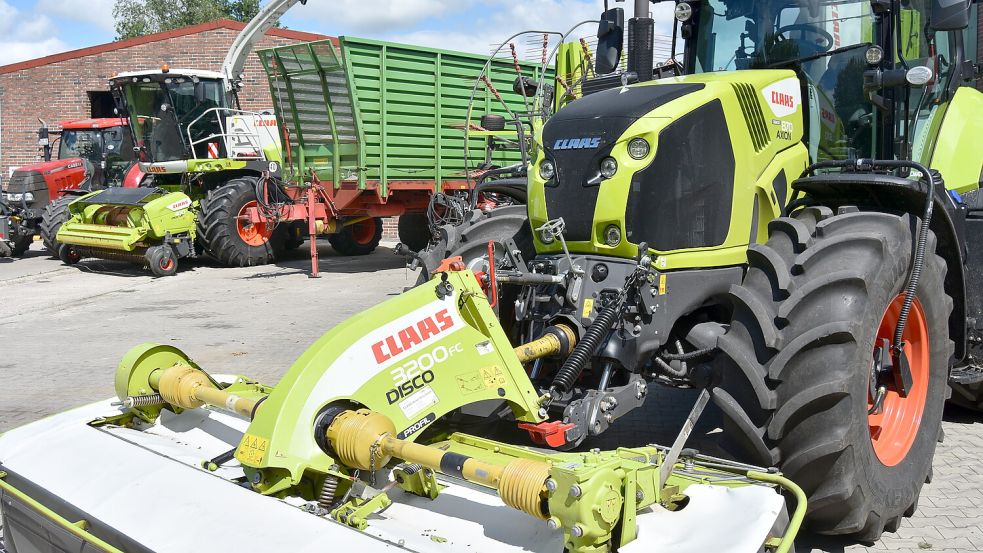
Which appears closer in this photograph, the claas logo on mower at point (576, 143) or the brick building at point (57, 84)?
the claas logo on mower at point (576, 143)

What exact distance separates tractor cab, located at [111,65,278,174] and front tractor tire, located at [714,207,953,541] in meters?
13.0

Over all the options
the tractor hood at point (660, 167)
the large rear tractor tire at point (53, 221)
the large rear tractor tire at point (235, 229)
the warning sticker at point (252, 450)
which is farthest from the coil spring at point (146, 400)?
the large rear tractor tire at point (53, 221)

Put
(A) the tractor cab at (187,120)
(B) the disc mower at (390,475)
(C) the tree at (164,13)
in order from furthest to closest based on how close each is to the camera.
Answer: (C) the tree at (164,13) < (A) the tractor cab at (187,120) < (B) the disc mower at (390,475)

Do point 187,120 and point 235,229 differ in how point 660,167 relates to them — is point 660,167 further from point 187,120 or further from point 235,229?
point 187,120

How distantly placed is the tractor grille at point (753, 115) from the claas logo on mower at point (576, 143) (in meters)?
0.75

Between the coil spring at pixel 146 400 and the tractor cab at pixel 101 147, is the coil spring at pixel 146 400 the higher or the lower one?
the lower one

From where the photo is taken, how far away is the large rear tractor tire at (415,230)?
51.0 feet

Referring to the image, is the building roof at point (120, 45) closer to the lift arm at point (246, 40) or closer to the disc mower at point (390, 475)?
the lift arm at point (246, 40)

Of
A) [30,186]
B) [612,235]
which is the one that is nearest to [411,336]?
[612,235]

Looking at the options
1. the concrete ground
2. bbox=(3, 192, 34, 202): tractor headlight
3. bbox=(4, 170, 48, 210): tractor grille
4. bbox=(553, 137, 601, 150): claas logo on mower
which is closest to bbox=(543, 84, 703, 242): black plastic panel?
bbox=(553, 137, 601, 150): claas logo on mower

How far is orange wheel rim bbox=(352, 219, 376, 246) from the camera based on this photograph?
649 inches

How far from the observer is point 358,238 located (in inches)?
650

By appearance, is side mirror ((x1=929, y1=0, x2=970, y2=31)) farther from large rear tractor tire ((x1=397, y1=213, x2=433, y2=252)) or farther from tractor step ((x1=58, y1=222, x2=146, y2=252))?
tractor step ((x1=58, y1=222, x2=146, y2=252))

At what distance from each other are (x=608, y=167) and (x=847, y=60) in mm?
1650
